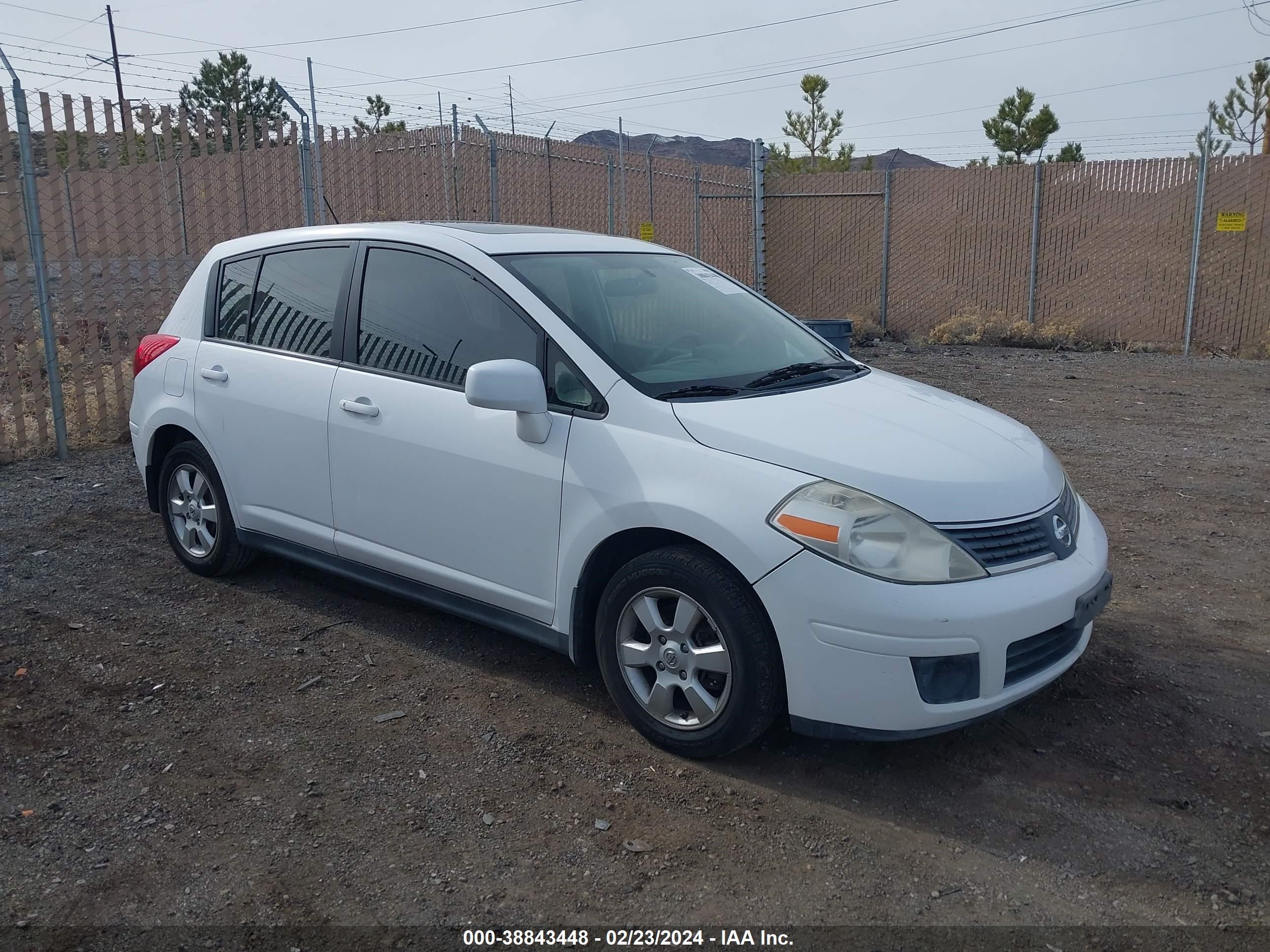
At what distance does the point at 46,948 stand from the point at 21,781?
38.4 inches

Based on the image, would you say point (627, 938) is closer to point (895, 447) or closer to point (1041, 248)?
point (895, 447)

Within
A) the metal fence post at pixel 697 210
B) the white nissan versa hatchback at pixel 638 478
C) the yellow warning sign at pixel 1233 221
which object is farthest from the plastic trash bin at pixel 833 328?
the yellow warning sign at pixel 1233 221

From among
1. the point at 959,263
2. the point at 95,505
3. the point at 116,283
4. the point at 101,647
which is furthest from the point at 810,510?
the point at 959,263

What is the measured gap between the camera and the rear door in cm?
458

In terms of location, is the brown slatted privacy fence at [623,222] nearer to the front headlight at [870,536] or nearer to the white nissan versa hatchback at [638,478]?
the white nissan versa hatchback at [638,478]

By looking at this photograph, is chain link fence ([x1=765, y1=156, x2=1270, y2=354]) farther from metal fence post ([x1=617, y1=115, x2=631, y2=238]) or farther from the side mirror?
the side mirror

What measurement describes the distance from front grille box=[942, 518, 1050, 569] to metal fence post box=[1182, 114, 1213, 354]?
13786 mm

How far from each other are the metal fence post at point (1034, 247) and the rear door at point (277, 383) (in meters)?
14.4

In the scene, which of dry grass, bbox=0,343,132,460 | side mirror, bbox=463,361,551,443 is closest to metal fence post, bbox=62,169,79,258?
dry grass, bbox=0,343,132,460

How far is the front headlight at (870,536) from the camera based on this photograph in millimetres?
3189

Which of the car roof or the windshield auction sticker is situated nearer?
the car roof

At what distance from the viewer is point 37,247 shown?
309 inches

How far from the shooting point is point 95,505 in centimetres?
691

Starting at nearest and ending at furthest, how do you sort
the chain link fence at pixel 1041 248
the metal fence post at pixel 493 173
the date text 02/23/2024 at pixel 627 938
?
1. the date text 02/23/2024 at pixel 627 938
2. the metal fence post at pixel 493 173
3. the chain link fence at pixel 1041 248
